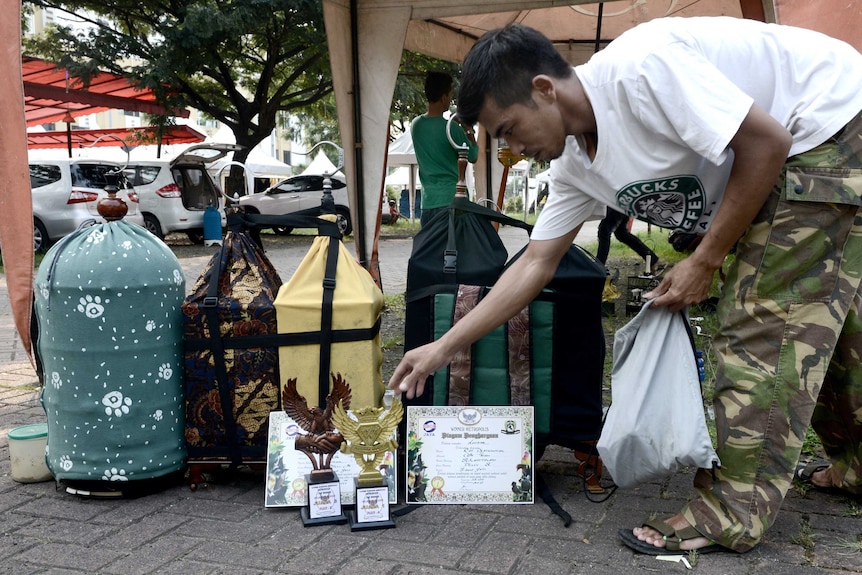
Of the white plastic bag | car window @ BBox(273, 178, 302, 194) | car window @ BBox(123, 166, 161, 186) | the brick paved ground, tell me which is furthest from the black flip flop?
car window @ BBox(273, 178, 302, 194)

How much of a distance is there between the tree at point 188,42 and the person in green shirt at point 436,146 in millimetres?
9113

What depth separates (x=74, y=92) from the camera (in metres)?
15.0

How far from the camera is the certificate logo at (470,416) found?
273cm

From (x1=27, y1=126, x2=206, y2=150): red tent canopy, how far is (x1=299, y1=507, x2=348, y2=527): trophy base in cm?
→ 1681

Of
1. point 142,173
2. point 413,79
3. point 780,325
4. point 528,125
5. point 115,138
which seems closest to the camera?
point 528,125

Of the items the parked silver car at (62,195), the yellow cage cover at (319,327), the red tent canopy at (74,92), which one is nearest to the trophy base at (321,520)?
the yellow cage cover at (319,327)

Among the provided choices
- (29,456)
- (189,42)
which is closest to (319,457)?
(29,456)

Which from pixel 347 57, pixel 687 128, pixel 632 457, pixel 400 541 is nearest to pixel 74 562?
pixel 400 541

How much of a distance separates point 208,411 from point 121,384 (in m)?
0.33

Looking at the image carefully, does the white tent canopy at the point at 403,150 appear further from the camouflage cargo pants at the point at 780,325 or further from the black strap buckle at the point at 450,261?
the camouflage cargo pants at the point at 780,325

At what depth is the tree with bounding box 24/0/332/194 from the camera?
544 inches

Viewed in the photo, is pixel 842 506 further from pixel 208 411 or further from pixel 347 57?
pixel 347 57

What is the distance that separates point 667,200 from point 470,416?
1.04 meters

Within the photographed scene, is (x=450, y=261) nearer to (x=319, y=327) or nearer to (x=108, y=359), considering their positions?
(x=319, y=327)
